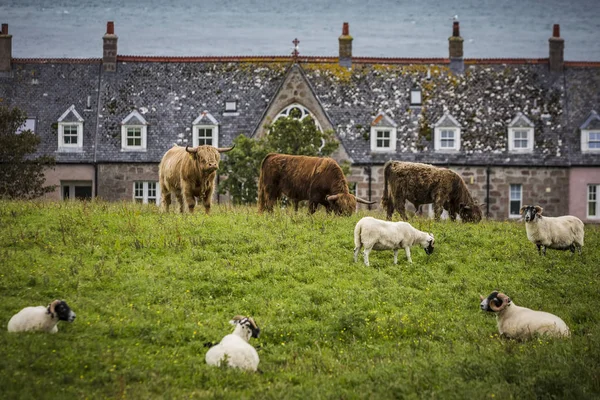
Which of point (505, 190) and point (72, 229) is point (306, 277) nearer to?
point (72, 229)

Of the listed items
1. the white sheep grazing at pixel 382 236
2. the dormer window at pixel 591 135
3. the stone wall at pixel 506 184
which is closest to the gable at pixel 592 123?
the dormer window at pixel 591 135

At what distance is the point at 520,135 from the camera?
43.1 meters

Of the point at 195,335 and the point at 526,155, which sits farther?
the point at 526,155

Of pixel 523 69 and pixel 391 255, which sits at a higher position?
pixel 523 69

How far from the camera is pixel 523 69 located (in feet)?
149

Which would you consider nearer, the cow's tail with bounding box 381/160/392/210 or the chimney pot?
the cow's tail with bounding box 381/160/392/210

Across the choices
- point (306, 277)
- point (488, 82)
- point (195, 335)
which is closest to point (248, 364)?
point (195, 335)

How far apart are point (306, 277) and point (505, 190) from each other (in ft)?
95.0

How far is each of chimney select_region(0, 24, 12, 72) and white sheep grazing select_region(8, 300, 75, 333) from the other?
119 ft

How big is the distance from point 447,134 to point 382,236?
90.8ft

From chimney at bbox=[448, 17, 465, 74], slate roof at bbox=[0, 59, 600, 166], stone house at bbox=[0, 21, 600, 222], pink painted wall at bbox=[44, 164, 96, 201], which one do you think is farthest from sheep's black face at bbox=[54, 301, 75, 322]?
chimney at bbox=[448, 17, 465, 74]

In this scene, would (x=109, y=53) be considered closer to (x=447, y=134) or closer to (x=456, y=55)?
(x=447, y=134)

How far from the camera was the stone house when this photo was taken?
42.3m

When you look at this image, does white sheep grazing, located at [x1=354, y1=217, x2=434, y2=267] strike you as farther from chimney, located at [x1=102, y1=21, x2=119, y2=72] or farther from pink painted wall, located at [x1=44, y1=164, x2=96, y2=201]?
chimney, located at [x1=102, y1=21, x2=119, y2=72]
